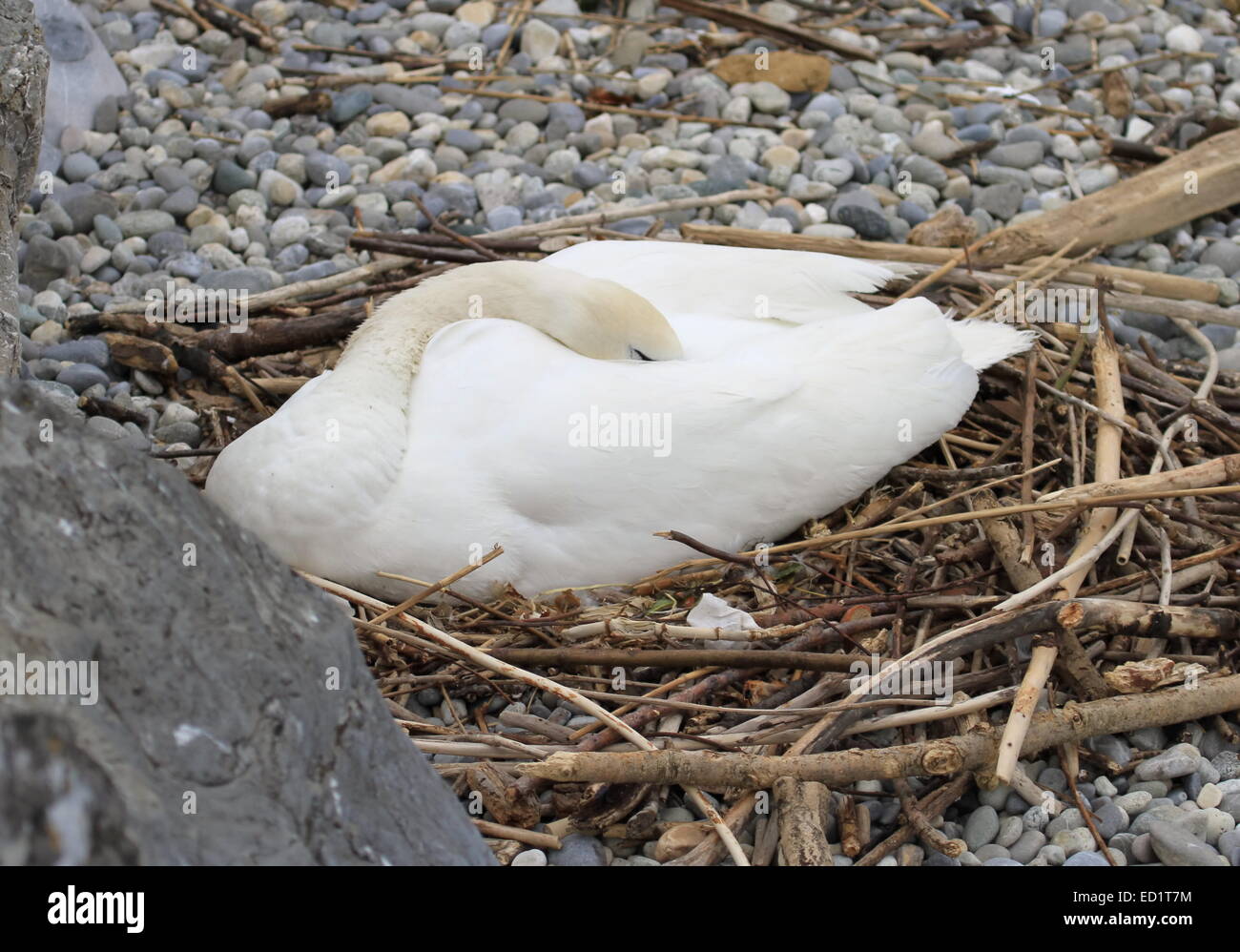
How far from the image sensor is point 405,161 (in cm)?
784

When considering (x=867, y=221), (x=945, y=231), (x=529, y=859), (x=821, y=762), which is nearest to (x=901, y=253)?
(x=945, y=231)

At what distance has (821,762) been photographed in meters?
3.80

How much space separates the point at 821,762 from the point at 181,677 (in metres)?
1.88

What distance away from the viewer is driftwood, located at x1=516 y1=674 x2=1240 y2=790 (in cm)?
370

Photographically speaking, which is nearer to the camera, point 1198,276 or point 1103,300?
point 1103,300

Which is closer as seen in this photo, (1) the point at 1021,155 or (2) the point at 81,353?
(2) the point at 81,353

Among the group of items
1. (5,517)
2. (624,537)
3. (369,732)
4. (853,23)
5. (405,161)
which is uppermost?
(853,23)

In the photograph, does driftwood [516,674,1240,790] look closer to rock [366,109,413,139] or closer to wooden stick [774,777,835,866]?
wooden stick [774,777,835,866]

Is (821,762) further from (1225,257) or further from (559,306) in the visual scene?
(1225,257)

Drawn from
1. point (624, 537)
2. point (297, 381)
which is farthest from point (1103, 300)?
point (297, 381)

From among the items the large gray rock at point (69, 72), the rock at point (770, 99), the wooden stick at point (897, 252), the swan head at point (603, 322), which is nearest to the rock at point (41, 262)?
the large gray rock at point (69, 72)

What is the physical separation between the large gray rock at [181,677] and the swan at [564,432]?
157 cm
